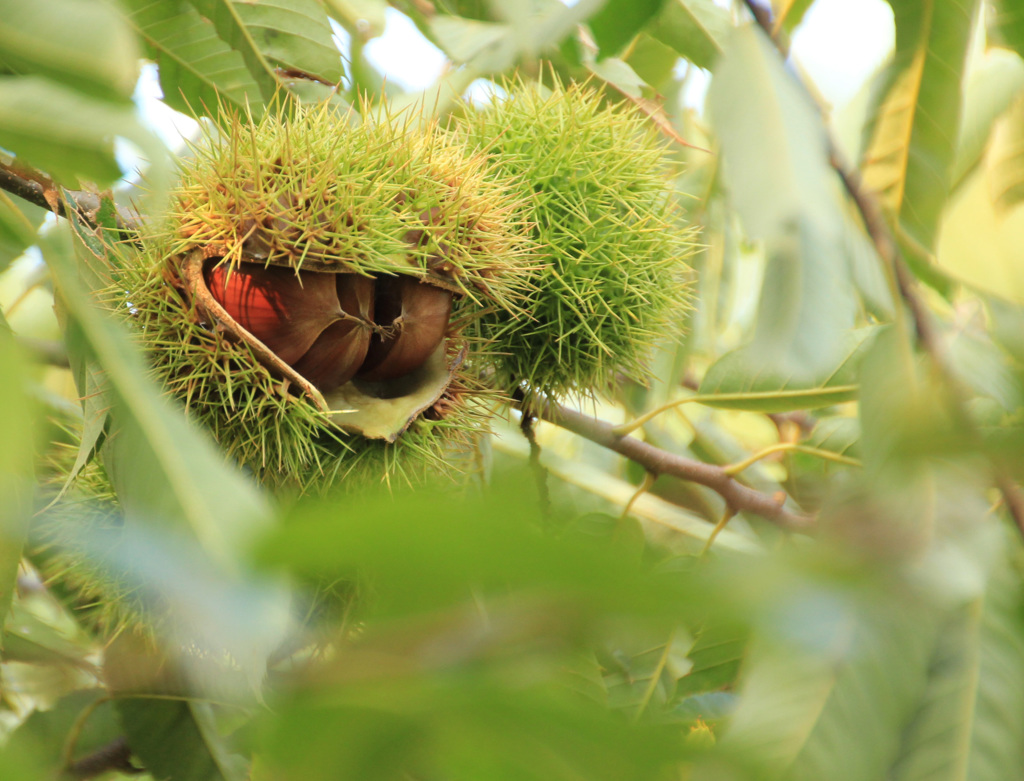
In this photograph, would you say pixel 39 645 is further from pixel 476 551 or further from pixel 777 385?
pixel 476 551

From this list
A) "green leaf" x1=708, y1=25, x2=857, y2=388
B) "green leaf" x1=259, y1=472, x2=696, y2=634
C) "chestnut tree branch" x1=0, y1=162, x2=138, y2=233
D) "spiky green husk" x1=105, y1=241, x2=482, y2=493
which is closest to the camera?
"green leaf" x1=259, y1=472, x2=696, y2=634

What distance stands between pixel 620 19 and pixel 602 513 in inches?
30.5

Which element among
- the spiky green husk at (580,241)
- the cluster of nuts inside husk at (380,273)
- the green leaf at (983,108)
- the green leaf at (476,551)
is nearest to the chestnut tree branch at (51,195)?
the cluster of nuts inside husk at (380,273)

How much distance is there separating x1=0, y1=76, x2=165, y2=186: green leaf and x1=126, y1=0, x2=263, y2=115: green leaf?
0.56 m

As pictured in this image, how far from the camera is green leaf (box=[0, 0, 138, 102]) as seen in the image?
0.43 m

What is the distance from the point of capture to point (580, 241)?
110 centimetres

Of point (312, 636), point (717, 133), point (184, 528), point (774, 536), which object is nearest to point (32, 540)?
point (312, 636)

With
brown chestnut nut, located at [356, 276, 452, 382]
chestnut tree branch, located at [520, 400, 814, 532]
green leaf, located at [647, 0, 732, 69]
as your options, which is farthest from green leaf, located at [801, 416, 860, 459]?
brown chestnut nut, located at [356, 276, 452, 382]

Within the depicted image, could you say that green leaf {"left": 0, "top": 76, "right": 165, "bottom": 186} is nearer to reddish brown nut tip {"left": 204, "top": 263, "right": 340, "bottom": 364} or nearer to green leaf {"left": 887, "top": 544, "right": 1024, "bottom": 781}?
reddish brown nut tip {"left": 204, "top": 263, "right": 340, "bottom": 364}

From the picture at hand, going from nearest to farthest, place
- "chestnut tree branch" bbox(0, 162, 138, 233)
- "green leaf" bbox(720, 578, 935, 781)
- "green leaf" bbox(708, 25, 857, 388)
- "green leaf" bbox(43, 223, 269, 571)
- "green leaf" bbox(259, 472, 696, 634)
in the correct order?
1. "green leaf" bbox(259, 472, 696, 634)
2. "green leaf" bbox(43, 223, 269, 571)
3. "green leaf" bbox(708, 25, 857, 388)
4. "green leaf" bbox(720, 578, 935, 781)
5. "chestnut tree branch" bbox(0, 162, 138, 233)

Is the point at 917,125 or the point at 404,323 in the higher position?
the point at 917,125

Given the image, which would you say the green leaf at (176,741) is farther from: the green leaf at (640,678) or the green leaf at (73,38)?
the green leaf at (73,38)

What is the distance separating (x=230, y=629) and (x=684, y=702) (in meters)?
0.94

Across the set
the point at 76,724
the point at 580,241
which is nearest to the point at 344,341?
the point at 580,241
